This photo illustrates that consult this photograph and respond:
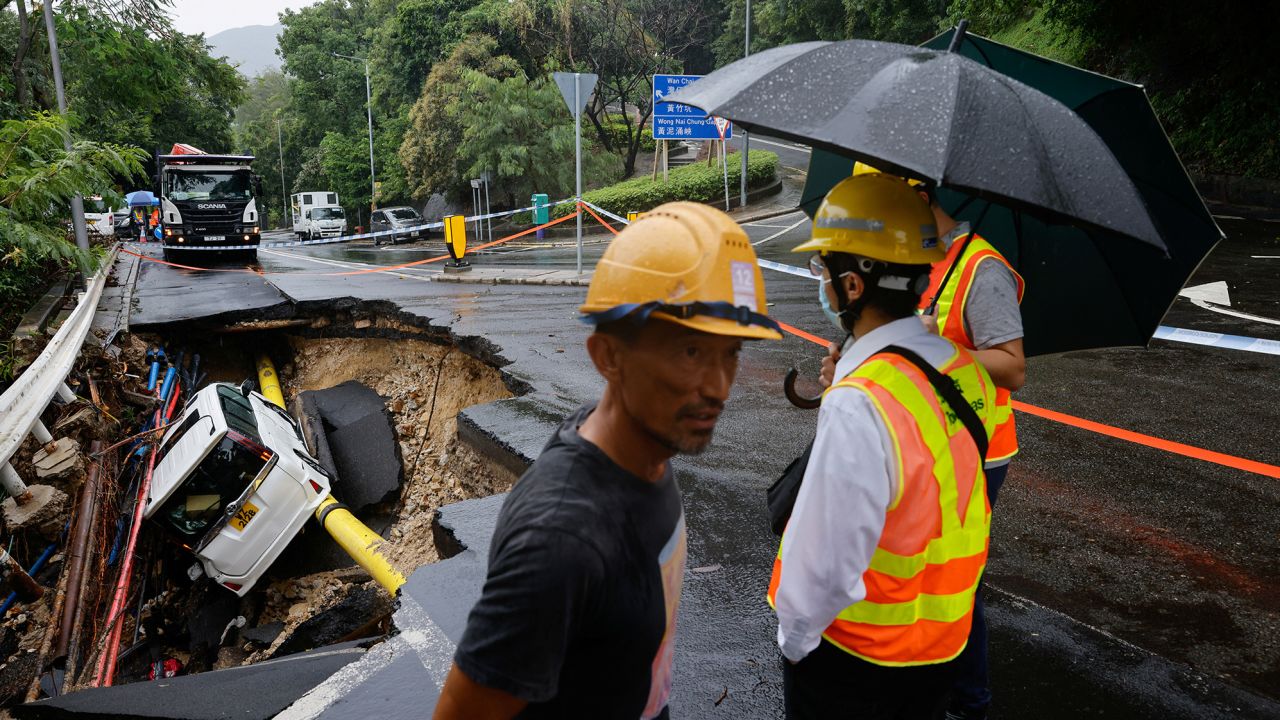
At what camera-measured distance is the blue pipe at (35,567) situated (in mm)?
4887

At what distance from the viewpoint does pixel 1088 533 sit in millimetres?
4109

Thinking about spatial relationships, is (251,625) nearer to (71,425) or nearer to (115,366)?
(71,425)

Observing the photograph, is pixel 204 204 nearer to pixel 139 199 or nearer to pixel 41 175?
pixel 41 175

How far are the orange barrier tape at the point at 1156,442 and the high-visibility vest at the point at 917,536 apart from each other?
13.9ft

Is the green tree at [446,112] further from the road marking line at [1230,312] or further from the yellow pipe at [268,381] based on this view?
the road marking line at [1230,312]

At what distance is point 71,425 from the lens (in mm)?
6863

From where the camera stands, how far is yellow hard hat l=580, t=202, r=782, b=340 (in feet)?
3.84

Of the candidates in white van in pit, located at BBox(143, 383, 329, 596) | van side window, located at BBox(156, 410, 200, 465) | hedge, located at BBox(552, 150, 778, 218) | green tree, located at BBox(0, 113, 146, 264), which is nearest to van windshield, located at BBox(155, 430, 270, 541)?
white van in pit, located at BBox(143, 383, 329, 596)

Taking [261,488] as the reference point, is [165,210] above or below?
above

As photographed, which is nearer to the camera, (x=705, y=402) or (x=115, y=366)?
(x=705, y=402)

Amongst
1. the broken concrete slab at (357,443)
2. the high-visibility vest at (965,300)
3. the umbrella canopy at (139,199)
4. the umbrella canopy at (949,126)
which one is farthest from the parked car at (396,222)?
the umbrella canopy at (949,126)

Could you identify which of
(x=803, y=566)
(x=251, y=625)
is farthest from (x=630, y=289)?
(x=251, y=625)

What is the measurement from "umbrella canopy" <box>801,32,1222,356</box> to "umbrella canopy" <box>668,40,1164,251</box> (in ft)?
1.28

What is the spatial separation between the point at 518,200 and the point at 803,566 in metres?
32.9
